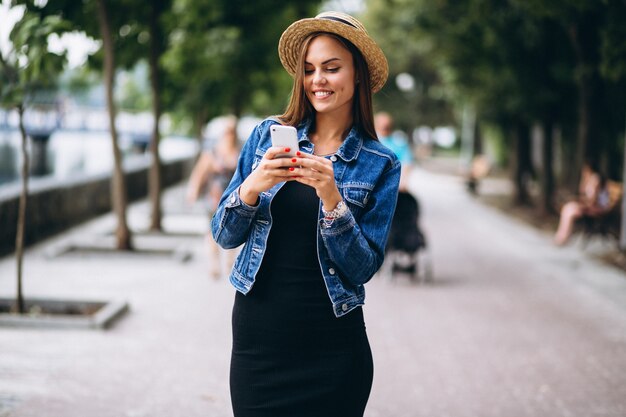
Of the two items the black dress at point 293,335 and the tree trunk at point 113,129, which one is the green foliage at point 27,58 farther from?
the black dress at point 293,335

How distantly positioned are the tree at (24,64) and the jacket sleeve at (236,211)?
16.9 feet

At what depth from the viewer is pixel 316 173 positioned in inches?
100

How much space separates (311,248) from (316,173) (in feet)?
1.01

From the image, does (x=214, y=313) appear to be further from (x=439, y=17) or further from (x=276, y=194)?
(x=439, y=17)

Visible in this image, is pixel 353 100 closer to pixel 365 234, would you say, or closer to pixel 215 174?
pixel 365 234

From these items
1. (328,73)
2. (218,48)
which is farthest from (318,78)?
(218,48)

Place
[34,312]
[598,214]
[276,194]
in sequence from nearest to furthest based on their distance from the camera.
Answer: [276,194] < [34,312] < [598,214]

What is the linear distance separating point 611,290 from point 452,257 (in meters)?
3.40

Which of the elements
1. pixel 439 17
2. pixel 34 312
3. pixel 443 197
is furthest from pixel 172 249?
pixel 443 197

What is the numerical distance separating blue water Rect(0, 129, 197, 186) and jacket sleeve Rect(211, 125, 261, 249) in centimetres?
2604

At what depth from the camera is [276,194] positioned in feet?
9.01

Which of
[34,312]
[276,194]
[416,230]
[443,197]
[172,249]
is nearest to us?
[276,194]

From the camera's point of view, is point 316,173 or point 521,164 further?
point 521,164

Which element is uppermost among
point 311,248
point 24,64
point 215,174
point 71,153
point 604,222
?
point 24,64
